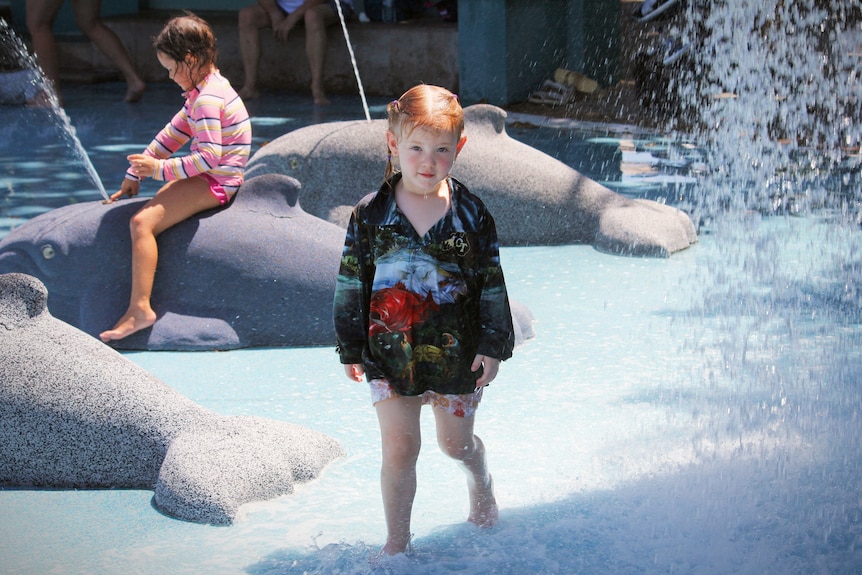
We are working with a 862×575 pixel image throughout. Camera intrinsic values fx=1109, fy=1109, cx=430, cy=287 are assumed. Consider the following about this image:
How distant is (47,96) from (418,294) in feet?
37.3

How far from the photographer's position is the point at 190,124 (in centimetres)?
543

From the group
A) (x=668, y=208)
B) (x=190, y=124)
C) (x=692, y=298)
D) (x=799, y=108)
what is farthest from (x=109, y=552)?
(x=799, y=108)

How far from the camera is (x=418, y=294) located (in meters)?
3.09

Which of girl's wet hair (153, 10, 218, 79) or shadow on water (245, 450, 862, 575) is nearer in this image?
shadow on water (245, 450, 862, 575)

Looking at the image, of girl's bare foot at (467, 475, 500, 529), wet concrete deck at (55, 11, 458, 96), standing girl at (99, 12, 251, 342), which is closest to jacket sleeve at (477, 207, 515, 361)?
girl's bare foot at (467, 475, 500, 529)

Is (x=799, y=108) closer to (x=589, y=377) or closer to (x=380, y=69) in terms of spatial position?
(x=380, y=69)

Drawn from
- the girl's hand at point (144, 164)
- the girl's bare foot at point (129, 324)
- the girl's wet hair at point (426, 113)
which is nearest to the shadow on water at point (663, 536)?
the girl's wet hair at point (426, 113)

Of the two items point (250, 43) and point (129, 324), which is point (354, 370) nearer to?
point (129, 324)

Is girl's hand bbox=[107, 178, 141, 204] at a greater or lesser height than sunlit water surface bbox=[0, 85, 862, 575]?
greater

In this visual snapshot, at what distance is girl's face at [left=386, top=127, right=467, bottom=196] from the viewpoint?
10.1ft

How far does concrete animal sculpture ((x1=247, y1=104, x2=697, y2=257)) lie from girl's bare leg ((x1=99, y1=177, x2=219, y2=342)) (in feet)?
5.65

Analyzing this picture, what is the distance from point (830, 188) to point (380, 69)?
23.2 ft

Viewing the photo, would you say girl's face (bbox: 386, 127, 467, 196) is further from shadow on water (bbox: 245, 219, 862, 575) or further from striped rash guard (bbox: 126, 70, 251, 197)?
striped rash guard (bbox: 126, 70, 251, 197)

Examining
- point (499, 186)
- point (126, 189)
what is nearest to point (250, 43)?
point (499, 186)
